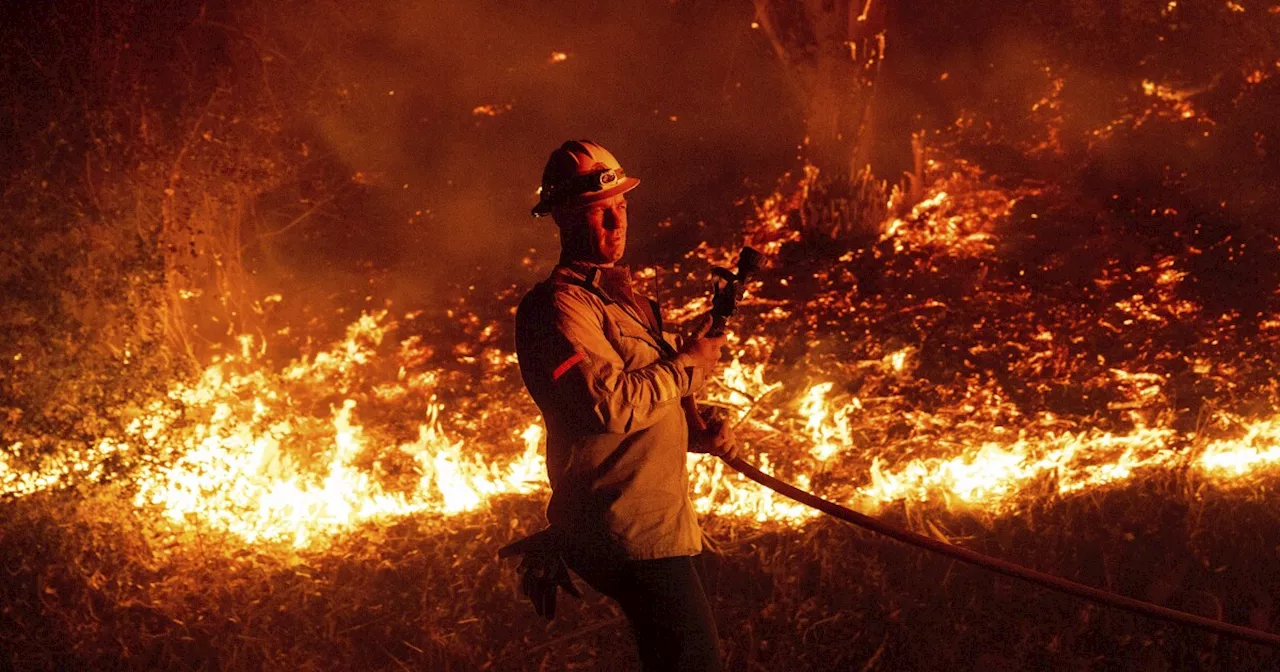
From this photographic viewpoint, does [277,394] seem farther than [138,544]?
Yes

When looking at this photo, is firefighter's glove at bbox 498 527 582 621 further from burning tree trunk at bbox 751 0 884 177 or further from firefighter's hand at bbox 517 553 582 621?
burning tree trunk at bbox 751 0 884 177

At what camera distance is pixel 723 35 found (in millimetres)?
8078

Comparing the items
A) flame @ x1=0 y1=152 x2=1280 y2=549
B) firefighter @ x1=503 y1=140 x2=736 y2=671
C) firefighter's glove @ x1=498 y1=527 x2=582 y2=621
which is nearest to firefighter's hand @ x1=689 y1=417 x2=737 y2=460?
firefighter @ x1=503 y1=140 x2=736 y2=671

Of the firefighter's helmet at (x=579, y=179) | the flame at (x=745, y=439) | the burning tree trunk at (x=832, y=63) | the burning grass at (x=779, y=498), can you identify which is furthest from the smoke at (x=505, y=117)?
the firefighter's helmet at (x=579, y=179)

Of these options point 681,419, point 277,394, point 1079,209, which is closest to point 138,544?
point 277,394

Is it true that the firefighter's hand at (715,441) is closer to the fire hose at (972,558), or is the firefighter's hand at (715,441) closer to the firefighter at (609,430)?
the fire hose at (972,558)

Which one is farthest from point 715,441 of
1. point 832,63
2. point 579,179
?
point 832,63

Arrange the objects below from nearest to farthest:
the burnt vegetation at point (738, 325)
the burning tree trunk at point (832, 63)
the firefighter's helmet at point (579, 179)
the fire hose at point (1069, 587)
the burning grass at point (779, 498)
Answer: the firefighter's helmet at point (579, 179)
the fire hose at point (1069, 587)
the burning grass at point (779, 498)
the burnt vegetation at point (738, 325)
the burning tree trunk at point (832, 63)

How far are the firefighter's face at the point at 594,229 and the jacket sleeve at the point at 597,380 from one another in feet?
0.66

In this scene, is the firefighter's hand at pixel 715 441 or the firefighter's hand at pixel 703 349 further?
the firefighter's hand at pixel 715 441

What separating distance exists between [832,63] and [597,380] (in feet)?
15.6

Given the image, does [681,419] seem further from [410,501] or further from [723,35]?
[723,35]

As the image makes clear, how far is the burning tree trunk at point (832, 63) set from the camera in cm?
665

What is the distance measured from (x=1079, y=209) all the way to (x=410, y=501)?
16.6ft
